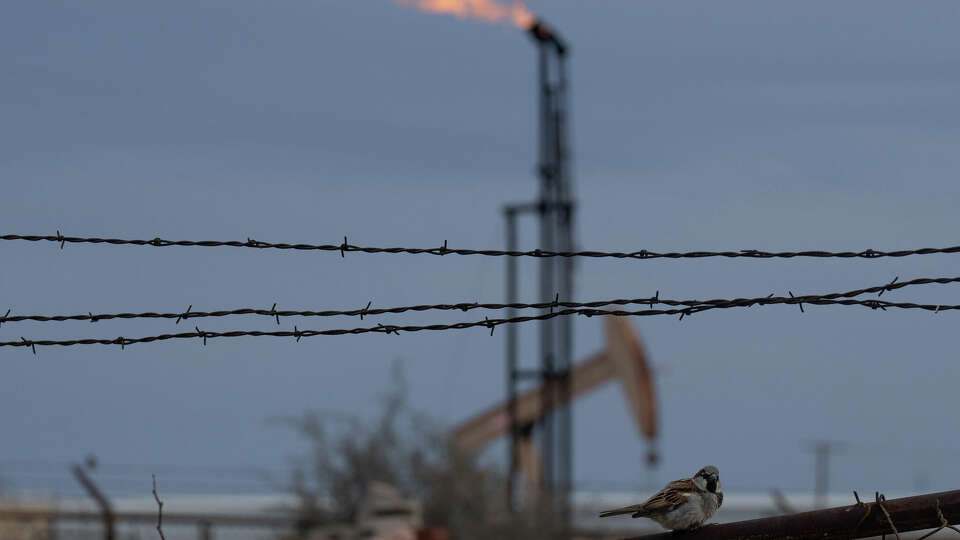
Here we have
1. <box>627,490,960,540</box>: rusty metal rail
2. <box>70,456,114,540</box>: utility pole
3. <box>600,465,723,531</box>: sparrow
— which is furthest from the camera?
<box>70,456,114,540</box>: utility pole

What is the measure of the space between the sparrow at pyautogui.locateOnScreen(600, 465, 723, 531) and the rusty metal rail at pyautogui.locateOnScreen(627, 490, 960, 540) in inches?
2.9

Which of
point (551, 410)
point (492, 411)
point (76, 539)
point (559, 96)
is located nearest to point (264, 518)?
point (76, 539)

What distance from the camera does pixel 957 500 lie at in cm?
505

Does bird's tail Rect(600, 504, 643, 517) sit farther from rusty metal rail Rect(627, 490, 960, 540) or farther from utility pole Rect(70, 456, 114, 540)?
utility pole Rect(70, 456, 114, 540)

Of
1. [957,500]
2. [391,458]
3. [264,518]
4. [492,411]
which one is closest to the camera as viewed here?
[957,500]

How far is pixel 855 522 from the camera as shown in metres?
5.18

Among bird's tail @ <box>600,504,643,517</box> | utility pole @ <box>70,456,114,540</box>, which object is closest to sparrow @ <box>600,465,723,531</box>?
bird's tail @ <box>600,504,643,517</box>

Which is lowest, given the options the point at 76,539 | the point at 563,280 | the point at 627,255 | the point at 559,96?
the point at 76,539

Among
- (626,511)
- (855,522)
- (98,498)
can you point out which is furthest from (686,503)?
(98,498)

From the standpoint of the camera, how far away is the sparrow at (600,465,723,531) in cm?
522

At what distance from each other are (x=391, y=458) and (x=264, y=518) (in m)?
2.77

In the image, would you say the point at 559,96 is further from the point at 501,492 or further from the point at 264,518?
the point at 264,518

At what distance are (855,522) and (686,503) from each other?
2.12 feet

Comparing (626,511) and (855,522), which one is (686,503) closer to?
(626,511)
